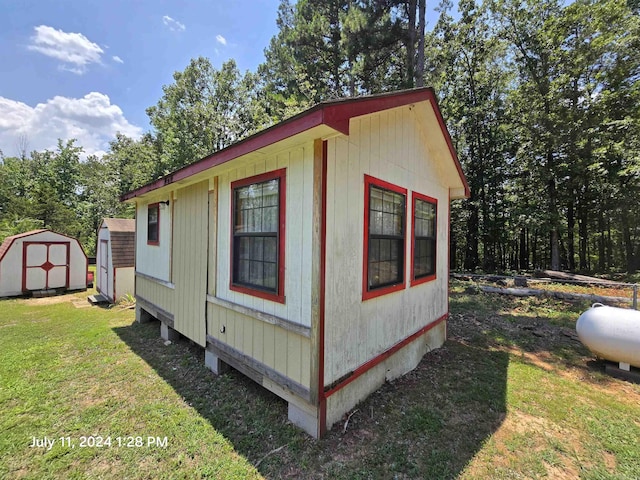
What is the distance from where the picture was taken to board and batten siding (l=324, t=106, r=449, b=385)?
2678 millimetres

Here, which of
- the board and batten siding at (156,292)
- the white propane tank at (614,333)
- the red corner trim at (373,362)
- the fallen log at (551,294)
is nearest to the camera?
the red corner trim at (373,362)

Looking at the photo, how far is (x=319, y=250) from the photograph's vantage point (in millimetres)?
2539

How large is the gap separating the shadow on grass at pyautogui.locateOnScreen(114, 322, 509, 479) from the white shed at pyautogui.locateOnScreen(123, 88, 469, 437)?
0.65 feet

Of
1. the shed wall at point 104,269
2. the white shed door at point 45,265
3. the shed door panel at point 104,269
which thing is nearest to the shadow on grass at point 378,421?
the shed wall at point 104,269

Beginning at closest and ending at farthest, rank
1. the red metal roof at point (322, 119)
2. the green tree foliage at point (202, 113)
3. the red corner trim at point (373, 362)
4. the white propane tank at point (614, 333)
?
the red metal roof at point (322, 119) → the red corner trim at point (373, 362) → the white propane tank at point (614, 333) → the green tree foliage at point (202, 113)

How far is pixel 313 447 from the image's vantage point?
249 centimetres

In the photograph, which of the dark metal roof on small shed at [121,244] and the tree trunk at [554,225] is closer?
the dark metal roof on small shed at [121,244]

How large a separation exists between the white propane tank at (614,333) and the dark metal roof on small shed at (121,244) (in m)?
10.2

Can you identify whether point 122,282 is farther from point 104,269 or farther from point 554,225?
point 554,225

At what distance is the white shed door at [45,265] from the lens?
910cm

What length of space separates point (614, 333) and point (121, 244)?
36.8 ft

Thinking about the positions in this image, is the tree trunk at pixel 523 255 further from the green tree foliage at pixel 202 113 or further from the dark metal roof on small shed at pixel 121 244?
the dark metal roof on small shed at pixel 121 244

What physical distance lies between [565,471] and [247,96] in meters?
22.9

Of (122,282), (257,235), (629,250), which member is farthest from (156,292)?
(629,250)
